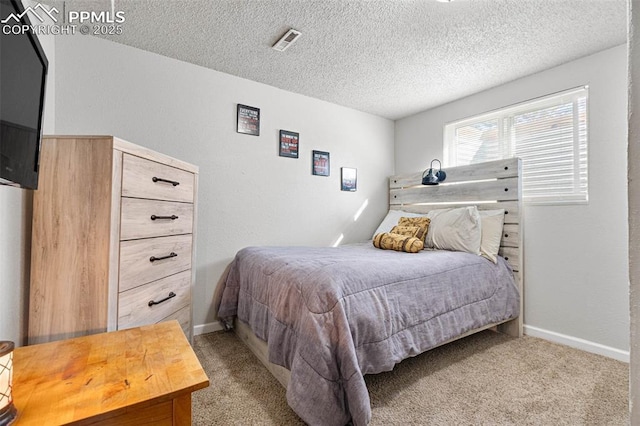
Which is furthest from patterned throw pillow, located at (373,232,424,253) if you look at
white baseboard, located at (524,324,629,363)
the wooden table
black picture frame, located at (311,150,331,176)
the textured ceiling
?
the wooden table

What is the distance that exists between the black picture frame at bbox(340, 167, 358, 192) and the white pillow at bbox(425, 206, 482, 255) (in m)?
1.06

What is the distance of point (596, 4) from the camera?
173 cm

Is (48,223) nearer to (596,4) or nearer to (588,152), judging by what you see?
(596,4)

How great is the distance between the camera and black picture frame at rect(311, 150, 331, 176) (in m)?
3.10

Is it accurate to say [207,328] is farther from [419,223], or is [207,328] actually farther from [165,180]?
[419,223]

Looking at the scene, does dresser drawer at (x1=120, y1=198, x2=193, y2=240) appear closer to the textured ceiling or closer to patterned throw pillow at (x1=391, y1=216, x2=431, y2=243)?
the textured ceiling

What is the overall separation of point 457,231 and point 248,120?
2.13m

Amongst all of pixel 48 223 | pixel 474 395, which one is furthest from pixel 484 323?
pixel 48 223

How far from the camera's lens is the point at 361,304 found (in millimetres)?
1469

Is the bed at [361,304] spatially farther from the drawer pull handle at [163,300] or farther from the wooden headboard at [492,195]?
the drawer pull handle at [163,300]

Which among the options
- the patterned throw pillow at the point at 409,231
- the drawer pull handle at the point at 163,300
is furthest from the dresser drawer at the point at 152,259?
the patterned throw pillow at the point at 409,231

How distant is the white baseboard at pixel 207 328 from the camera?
2438mm

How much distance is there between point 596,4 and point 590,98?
746mm

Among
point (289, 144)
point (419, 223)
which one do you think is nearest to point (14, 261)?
point (289, 144)
